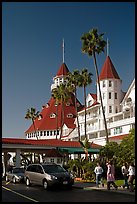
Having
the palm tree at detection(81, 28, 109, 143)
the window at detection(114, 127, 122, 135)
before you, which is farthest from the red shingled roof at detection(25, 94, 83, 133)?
the palm tree at detection(81, 28, 109, 143)

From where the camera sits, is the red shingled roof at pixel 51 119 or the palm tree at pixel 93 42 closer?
the palm tree at pixel 93 42

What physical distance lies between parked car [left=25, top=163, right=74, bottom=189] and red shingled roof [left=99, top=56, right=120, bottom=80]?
5431cm

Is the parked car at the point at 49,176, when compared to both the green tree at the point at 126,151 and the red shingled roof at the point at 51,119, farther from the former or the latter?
the red shingled roof at the point at 51,119

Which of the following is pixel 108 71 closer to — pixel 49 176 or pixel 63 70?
pixel 63 70

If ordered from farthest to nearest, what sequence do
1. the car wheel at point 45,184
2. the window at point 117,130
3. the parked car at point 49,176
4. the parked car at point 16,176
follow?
the window at point 117,130 < the parked car at point 16,176 < the car wheel at point 45,184 < the parked car at point 49,176

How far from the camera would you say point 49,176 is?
2223 cm

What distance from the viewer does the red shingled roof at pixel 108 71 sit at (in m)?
77.2

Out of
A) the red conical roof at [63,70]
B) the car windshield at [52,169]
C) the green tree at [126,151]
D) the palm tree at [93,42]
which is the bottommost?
the car windshield at [52,169]

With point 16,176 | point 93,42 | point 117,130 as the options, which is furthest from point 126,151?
point 117,130

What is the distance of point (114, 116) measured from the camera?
68000mm

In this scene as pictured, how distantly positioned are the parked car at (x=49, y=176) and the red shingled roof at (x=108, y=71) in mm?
54313

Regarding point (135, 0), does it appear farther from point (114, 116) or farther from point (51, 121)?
point (51, 121)

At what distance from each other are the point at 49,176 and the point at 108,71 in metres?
58.0

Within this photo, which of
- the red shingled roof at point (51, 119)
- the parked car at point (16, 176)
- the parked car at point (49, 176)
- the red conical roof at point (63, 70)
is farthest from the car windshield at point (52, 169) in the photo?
the red conical roof at point (63, 70)
